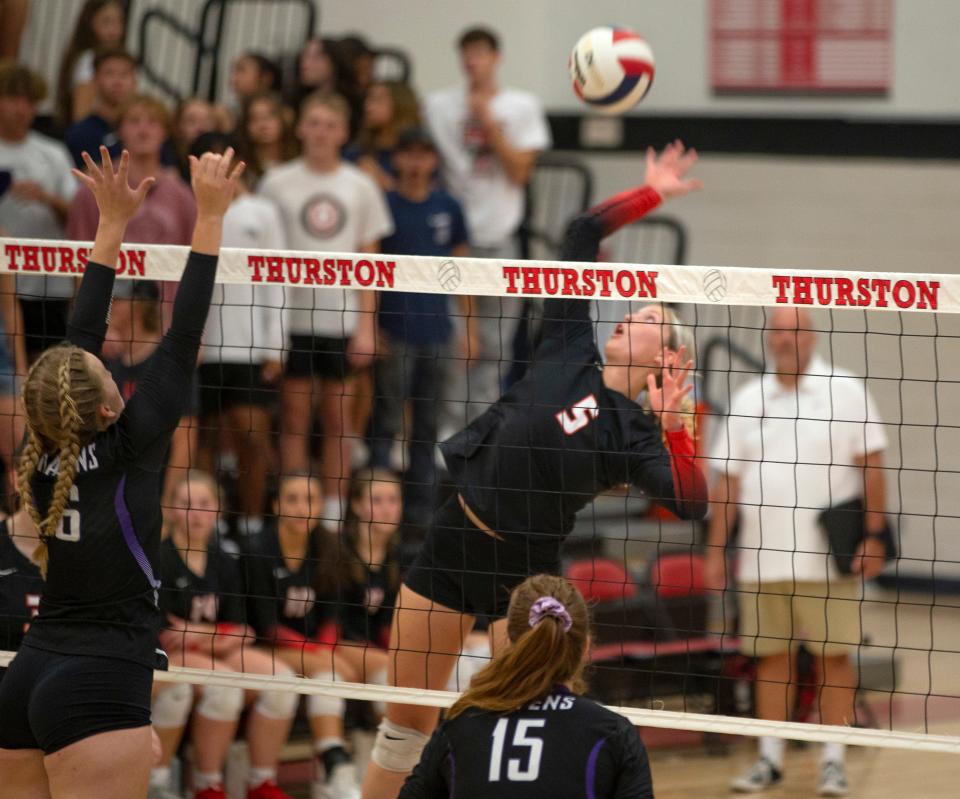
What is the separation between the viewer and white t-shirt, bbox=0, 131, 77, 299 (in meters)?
7.86

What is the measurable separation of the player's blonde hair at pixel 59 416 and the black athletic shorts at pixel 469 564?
1.31 meters

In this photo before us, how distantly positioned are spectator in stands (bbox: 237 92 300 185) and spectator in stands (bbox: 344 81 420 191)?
2.17 ft

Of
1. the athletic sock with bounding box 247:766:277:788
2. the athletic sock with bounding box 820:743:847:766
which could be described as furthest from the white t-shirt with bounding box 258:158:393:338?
the athletic sock with bounding box 820:743:847:766

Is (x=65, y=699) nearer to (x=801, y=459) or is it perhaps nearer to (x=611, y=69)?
(x=611, y=69)

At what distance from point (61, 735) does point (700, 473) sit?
195cm

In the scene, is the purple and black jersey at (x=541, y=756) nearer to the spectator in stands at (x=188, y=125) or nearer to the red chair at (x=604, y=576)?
the red chair at (x=604, y=576)

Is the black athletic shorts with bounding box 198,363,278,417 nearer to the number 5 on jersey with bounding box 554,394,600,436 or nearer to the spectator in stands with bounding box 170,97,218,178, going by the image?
the spectator in stands with bounding box 170,97,218,178

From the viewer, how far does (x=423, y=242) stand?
332 inches

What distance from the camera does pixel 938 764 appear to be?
691cm

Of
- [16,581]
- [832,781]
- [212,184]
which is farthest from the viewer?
[832,781]

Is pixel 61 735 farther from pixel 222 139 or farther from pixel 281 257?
pixel 222 139

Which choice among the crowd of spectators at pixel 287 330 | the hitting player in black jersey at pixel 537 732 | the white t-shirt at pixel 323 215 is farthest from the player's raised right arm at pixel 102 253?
the white t-shirt at pixel 323 215

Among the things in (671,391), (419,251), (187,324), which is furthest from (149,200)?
(671,391)

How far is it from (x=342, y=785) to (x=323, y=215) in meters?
3.10
